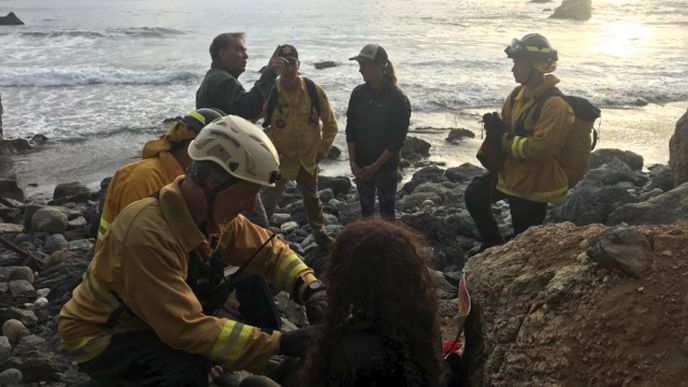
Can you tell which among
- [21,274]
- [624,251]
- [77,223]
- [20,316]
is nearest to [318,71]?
[77,223]

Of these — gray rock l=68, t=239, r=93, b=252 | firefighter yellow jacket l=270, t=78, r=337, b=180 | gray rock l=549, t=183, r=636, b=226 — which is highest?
firefighter yellow jacket l=270, t=78, r=337, b=180

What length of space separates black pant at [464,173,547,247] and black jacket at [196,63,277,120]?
2106 millimetres

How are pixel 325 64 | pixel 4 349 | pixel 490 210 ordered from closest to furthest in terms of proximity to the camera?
pixel 4 349 < pixel 490 210 < pixel 325 64

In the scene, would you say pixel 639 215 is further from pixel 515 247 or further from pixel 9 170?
pixel 9 170

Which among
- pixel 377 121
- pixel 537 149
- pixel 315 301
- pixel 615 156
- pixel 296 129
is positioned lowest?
pixel 615 156

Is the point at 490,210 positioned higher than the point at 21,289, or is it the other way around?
the point at 490,210

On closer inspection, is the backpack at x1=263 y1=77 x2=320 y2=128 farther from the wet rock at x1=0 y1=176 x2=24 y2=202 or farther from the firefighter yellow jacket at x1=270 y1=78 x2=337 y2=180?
the wet rock at x1=0 y1=176 x2=24 y2=202

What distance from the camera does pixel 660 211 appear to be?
5.92 m

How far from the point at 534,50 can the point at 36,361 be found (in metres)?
4.49

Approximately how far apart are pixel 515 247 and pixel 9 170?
39.0ft

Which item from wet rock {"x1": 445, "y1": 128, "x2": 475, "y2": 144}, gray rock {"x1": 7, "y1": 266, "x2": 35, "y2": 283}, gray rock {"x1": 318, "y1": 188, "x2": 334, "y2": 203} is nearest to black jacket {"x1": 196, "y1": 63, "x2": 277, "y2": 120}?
gray rock {"x1": 7, "y1": 266, "x2": 35, "y2": 283}

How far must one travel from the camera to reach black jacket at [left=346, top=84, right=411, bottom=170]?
6750mm

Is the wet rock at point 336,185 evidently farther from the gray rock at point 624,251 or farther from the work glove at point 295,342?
the gray rock at point 624,251

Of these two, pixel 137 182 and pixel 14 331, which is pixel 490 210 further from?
pixel 14 331
